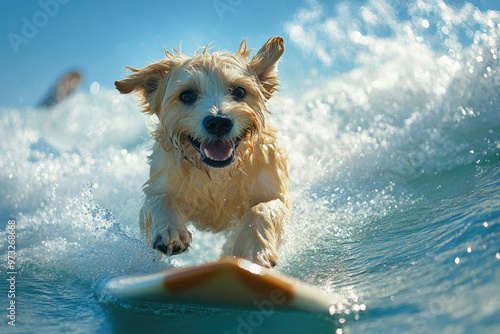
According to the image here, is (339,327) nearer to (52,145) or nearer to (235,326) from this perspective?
(235,326)

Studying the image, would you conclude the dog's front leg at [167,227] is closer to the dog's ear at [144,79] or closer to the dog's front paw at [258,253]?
the dog's front paw at [258,253]

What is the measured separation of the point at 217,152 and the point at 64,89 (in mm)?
9588

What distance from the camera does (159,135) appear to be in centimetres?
424

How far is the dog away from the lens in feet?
11.7

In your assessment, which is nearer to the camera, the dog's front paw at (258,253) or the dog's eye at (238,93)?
the dog's front paw at (258,253)

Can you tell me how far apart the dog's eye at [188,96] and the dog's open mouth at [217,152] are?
1.14ft

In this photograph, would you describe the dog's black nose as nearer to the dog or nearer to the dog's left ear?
the dog

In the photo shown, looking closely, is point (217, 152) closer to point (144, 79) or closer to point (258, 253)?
point (258, 253)

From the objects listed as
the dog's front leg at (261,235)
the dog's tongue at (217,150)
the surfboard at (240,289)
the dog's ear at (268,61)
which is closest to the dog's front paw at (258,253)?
the dog's front leg at (261,235)

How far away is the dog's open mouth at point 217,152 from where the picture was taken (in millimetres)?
3678

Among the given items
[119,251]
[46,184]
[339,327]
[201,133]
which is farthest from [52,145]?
[339,327]

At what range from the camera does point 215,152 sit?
12.1 ft

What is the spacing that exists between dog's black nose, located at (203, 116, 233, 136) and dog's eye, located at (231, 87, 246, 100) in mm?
410

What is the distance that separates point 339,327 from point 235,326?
22.2 inches
